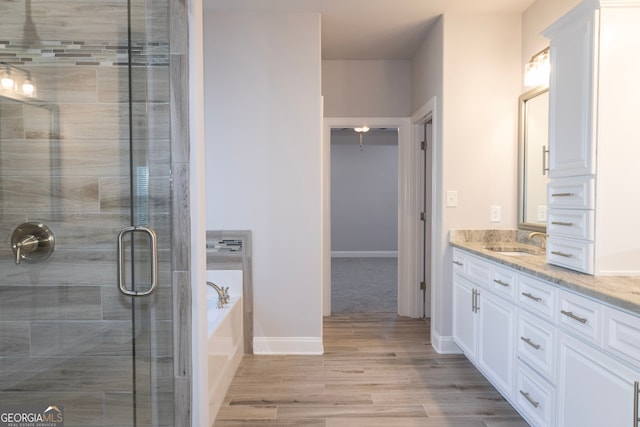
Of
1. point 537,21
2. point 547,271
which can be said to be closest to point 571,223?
point 547,271

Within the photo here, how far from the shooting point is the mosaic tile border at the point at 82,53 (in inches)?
61.1

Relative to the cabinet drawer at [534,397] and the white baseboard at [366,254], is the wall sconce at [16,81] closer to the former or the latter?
the cabinet drawer at [534,397]

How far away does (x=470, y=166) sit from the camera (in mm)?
3055

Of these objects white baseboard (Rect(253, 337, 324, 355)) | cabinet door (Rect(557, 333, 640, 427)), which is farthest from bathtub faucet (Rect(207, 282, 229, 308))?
cabinet door (Rect(557, 333, 640, 427))

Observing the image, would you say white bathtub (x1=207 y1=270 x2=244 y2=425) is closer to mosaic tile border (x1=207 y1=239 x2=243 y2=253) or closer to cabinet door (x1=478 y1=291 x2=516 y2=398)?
mosaic tile border (x1=207 y1=239 x2=243 y2=253)

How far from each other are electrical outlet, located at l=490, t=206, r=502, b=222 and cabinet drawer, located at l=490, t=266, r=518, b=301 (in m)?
0.86

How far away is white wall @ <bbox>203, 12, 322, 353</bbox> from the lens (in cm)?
302

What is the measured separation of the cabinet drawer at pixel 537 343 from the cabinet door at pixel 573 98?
748 millimetres

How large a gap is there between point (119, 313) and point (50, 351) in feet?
1.24

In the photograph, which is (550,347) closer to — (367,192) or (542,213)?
(542,213)

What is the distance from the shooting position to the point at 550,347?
5.90 ft

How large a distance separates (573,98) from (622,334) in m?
1.11

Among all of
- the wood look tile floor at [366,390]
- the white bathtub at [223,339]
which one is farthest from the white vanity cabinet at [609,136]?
the white bathtub at [223,339]

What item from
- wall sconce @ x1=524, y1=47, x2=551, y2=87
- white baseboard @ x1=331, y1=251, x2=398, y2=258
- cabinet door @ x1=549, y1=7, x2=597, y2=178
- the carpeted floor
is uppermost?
wall sconce @ x1=524, y1=47, x2=551, y2=87
